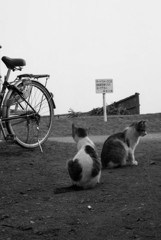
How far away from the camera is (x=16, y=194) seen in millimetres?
4117

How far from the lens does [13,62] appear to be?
247 inches

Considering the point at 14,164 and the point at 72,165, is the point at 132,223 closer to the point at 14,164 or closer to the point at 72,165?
the point at 72,165

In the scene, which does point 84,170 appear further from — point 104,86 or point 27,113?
point 104,86

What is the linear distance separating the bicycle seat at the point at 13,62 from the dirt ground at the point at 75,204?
1.38m

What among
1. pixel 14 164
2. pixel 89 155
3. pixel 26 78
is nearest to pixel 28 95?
pixel 26 78

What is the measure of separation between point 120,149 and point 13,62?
6.65ft

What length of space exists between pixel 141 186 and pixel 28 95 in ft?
9.36

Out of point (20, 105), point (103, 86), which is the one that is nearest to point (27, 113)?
point (20, 105)

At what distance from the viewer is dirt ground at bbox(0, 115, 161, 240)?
2861mm

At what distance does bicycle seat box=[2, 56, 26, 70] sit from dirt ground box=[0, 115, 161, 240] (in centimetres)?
138

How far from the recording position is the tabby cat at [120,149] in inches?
221

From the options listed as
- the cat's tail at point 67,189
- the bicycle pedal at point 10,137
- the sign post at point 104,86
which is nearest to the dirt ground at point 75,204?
the cat's tail at point 67,189

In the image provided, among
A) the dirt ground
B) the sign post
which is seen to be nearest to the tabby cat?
the dirt ground

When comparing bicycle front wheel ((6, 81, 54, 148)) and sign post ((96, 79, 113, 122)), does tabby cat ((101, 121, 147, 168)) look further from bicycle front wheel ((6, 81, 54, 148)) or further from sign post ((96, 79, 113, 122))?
sign post ((96, 79, 113, 122))
